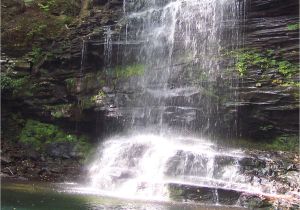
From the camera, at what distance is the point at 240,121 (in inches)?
529

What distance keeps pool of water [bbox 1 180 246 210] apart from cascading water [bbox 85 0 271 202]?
3.69 feet

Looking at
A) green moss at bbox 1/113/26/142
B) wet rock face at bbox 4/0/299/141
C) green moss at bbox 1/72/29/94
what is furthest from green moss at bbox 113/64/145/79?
green moss at bbox 1/113/26/142

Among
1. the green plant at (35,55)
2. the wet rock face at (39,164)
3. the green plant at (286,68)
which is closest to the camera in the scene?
the green plant at (286,68)

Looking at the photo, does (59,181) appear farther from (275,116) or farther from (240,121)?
(275,116)

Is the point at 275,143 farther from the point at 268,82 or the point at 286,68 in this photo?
the point at 286,68

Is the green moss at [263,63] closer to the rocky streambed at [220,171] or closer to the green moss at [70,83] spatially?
the rocky streambed at [220,171]

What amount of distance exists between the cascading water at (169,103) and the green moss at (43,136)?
1.10 m

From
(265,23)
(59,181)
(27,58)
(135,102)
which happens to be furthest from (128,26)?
(59,181)

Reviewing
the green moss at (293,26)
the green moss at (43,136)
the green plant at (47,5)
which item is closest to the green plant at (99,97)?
the green moss at (43,136)

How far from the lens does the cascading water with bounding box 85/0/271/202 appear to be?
11586 mm

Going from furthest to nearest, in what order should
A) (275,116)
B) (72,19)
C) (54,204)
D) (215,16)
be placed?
Result: (72,19) < (215,16) < (275,116) < (54,204)

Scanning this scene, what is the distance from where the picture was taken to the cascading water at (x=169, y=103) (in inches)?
456

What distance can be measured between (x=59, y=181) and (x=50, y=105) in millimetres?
3657

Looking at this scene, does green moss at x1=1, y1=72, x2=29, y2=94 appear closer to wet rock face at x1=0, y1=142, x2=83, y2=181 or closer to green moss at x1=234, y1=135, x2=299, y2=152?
wet rock face at x1=0, y1=142, x2=83, y2=181
